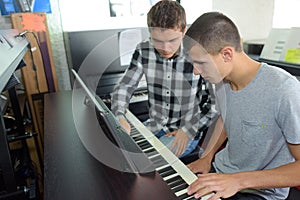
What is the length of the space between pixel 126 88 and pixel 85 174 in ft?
2.01

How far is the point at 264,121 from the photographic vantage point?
0.85m

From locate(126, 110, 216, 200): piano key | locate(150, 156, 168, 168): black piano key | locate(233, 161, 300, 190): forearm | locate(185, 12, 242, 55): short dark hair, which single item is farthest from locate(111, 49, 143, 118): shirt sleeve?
locate(233, 161, 300, 190): forearm

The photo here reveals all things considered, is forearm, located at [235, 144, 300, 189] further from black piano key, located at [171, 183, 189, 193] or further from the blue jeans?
the blue jeans

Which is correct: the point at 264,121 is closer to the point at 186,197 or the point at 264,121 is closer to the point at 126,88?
the point at 186,197

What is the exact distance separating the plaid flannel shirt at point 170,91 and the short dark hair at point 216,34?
43cm

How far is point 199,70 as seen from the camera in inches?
35.2

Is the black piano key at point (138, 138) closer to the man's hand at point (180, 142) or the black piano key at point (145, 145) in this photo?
the black piano key at point (145, 145)

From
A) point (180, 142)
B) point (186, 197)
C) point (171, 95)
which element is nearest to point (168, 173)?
point (186, 197)

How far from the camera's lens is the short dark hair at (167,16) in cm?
114

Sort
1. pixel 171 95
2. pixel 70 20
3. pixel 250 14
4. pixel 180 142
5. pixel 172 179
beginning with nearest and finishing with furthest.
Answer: pixel 172 179
pixel 180 142
pixel 171 95
pixel 70 20
pixel 250 14

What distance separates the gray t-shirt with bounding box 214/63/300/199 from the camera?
0.77 m

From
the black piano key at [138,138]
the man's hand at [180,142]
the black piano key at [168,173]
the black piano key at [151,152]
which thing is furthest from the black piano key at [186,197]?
the man's hand at [180,142]

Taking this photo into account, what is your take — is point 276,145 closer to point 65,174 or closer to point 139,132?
point 139,132

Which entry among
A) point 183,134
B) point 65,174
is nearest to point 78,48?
point 183,134
